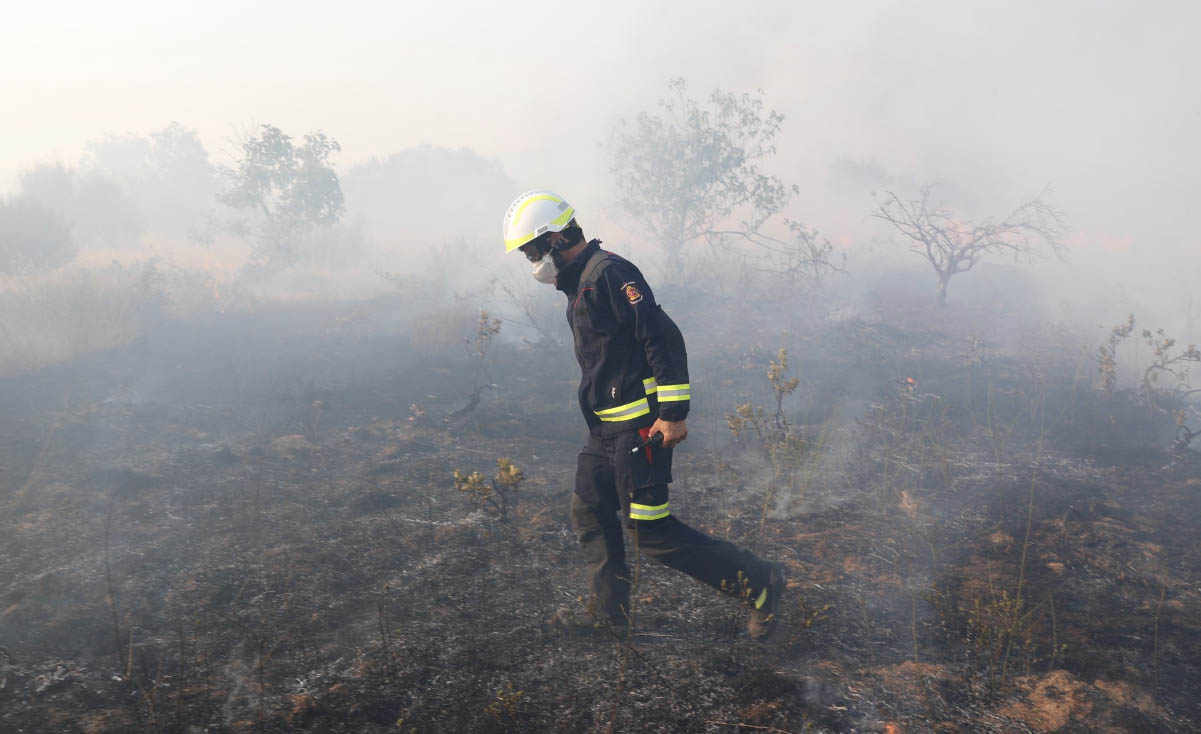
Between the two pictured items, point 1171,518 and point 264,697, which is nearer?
point 264,697

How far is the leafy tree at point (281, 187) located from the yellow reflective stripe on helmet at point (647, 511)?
1447 cm

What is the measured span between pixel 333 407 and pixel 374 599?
15.3 ft

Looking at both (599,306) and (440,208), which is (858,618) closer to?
(599,306)

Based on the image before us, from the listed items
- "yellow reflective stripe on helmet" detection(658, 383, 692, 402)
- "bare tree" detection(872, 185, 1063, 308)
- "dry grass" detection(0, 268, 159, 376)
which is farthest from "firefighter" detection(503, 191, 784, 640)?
"bare tree" detection(872, 185, 1063, 308)

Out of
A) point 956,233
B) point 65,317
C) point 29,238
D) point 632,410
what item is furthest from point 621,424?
point 29,238

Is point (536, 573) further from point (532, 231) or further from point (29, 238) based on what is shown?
point (29, 238)

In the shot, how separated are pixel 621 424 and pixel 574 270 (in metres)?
0.80

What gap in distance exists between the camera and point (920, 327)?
12539 millimetres

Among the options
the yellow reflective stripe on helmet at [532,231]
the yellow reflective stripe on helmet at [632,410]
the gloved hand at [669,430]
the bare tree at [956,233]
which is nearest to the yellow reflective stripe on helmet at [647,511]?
the gloved hand at [669,430]

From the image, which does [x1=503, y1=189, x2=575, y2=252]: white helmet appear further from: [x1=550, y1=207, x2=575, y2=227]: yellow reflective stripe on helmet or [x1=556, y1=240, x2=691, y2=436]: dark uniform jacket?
[x1=556, y1=240, x2=691, y2=436]: dark uniform jacket

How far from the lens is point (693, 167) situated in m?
15.8

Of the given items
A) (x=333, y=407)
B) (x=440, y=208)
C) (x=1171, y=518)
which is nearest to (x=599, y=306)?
(x=1171, y=518)

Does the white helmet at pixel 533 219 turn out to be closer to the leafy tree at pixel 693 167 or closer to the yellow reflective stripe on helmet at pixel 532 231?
the yellow reflective stripe on helmet at pixel 532 231

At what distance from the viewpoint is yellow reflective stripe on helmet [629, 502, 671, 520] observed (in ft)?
9.83
